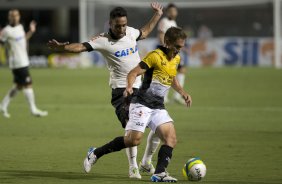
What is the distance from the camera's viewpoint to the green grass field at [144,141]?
11.0m

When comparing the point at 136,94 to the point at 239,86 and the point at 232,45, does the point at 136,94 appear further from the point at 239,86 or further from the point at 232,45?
the point at 232,45

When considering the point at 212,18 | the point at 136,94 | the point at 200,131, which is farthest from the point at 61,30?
the point at 136,94

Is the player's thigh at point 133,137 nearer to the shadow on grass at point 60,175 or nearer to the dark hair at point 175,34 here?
the shadow on grass at point 60,175

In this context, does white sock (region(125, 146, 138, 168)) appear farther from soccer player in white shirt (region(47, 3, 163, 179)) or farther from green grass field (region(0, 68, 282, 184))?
green grass field (region(0, 68, 282, 184))

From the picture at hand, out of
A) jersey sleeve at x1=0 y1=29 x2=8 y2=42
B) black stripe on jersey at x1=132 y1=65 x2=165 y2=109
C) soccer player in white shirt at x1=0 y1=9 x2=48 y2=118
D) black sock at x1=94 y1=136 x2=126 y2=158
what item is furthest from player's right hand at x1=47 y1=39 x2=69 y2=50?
jersey sleeve at x1=0 y1=29 x2=8 y2=42

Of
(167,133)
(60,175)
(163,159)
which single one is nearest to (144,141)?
(60,175)

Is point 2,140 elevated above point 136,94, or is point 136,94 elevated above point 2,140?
point 136,94

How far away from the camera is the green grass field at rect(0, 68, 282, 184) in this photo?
11.0 meters

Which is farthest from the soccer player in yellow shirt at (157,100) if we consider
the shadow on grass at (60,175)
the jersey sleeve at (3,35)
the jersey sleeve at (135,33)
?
the jersey sleeve at (3,35)

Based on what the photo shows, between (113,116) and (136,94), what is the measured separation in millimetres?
9101

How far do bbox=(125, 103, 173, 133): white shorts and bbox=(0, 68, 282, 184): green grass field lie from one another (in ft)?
2.33

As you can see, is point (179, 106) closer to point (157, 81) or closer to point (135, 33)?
point (135, 33)

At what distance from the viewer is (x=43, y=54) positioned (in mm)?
41625

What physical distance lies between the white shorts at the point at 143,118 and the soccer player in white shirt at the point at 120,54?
602 mm
